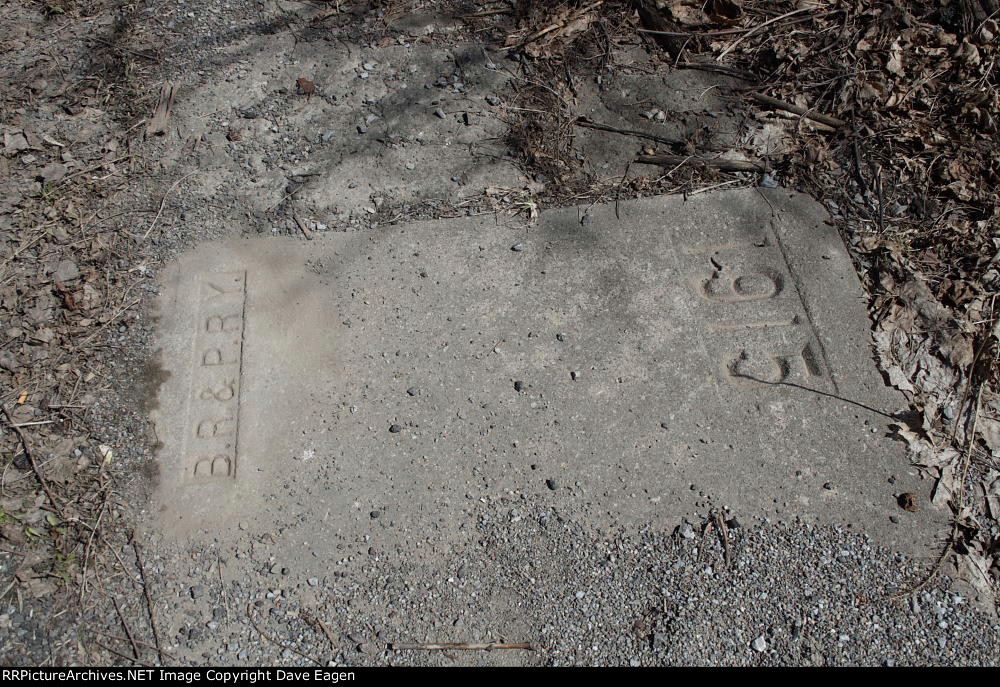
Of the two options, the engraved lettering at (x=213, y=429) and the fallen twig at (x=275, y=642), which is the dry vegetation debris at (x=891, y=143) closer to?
the engraved lettering at (x=213, y=429)

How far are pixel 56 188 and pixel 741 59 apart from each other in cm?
342

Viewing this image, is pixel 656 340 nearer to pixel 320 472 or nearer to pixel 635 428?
pixel 635 428

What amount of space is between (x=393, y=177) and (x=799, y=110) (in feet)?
6.50

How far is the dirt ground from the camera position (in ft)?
6.91

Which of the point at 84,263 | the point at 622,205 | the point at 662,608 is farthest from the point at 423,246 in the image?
the point at 662,608

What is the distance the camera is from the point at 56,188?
312 centimetres

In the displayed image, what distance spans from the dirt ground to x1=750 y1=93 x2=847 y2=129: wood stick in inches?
0.5

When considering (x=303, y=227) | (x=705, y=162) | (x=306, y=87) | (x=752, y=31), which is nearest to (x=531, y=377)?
(x=303, y=227)

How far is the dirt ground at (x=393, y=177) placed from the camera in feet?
6.91

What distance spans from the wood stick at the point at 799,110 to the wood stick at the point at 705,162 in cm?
40

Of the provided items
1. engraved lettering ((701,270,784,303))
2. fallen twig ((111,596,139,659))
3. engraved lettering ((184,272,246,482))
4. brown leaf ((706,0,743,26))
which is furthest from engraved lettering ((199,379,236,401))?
brown leaf ((706,0,743,26))

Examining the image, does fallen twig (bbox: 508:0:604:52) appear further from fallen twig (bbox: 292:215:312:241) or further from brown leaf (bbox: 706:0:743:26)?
fallen twig (bbox: 292:215:312:241)

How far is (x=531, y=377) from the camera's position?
97.7 inches

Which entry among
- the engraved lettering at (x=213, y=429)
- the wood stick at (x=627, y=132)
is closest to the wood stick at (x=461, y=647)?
the engraved lettering at (x=213, y=429)
